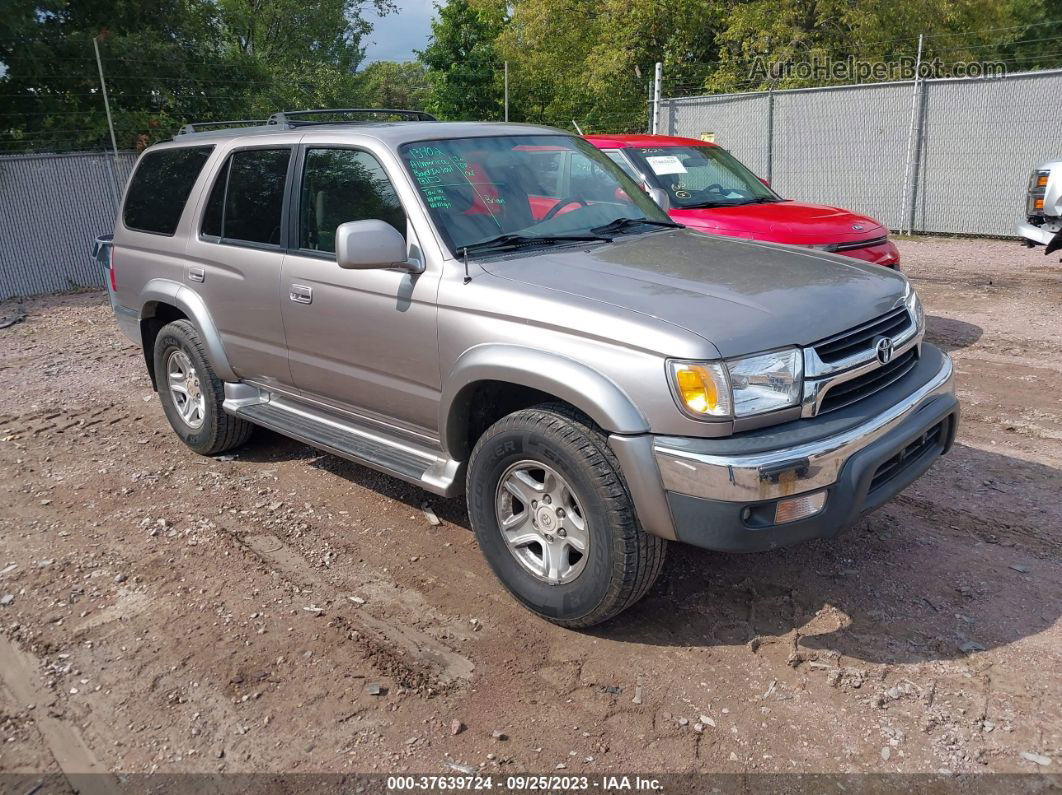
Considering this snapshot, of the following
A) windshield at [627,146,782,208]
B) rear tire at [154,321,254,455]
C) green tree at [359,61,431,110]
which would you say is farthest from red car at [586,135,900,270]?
green tree at [359,61,431,110]

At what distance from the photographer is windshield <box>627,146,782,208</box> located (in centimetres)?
797

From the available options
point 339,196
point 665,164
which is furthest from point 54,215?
point 339,196

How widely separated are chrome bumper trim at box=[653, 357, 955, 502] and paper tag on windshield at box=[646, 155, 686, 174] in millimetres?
5485

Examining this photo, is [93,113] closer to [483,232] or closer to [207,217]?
[207,217]

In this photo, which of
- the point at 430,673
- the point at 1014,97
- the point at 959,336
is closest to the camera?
the point at 430,673

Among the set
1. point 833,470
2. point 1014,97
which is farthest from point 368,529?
point 1014,97

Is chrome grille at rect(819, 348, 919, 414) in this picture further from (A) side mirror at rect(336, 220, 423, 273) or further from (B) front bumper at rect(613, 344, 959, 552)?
(A) side mirror at rect(336, 220, 423, 273)

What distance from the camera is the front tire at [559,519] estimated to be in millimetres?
3131

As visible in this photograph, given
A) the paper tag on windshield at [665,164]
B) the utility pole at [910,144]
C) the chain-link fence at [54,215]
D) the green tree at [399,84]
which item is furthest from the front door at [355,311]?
the green tree at [399,84]

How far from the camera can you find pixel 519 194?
4.14m

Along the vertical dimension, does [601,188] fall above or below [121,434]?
above

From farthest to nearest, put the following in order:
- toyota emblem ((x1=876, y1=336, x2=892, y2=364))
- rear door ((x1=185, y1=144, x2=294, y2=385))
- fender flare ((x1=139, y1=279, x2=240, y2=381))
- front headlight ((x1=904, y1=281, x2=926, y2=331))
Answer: fender flare ((x1=139, y1=279, x2=240, y2=381)), rear door ((x1=185, y1=144, x2=294, y2=385)), front headlight ((x1=904, y1=281, x2=926, y2=331)), toyota emblem ((x1=876, y1=336, x2=892, y2=364))

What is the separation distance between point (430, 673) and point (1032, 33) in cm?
3402

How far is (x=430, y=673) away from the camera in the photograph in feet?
10.8
